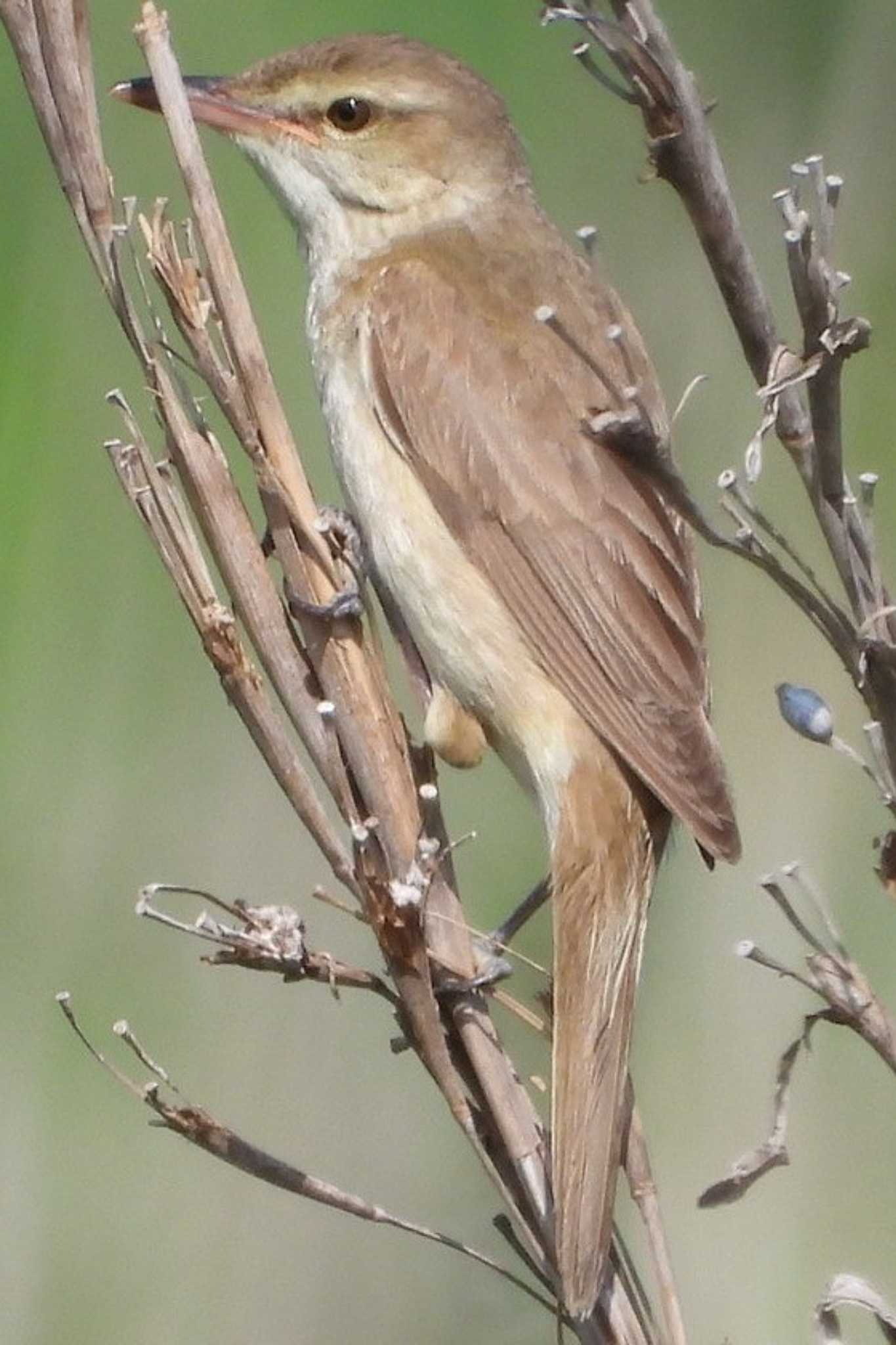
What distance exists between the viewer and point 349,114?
2693 millimetres

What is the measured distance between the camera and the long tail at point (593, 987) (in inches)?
61.1

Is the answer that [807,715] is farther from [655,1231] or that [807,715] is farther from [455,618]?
[455,618]

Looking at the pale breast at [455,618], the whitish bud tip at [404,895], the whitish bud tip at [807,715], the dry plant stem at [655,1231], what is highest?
the pale breast at [455,618]

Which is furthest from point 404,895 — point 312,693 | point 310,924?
point 310,924

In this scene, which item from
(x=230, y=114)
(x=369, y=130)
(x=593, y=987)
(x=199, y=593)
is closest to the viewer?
(x=199, y=593)

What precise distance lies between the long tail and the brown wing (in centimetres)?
9

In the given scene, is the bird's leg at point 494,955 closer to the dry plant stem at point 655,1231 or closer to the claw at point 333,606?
the dry plant stem at point 655,1231

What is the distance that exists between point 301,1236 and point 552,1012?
0.82m

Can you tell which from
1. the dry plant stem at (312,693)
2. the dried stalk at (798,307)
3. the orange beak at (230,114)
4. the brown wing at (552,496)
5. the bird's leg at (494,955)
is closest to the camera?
the dried stalk at (798,307)

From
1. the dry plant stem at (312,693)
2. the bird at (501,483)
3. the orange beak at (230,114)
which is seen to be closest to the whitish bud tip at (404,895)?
the dry plant stem at (312,693)

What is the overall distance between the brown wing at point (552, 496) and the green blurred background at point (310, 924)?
1.29ft

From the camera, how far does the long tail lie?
61.1 inches

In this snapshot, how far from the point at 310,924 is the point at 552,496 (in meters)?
0.75

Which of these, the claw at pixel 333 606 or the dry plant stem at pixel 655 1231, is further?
the claw at pixel 333 606
